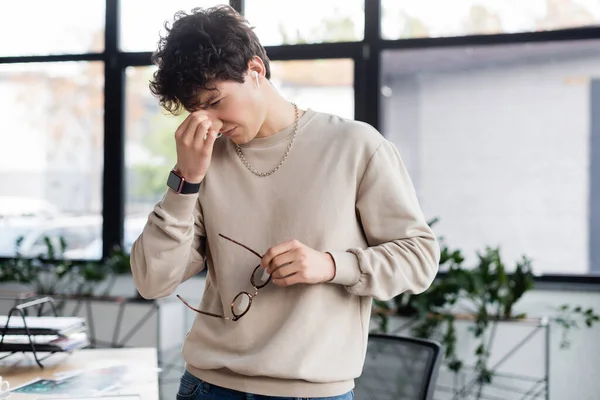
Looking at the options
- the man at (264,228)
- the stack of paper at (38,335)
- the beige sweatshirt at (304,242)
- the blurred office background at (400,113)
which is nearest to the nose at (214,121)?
the man at (264,228)

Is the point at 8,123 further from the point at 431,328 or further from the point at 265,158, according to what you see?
the point at 265,158

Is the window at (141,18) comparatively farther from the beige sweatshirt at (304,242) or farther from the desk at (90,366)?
the beige sweatshirt at (304,242)

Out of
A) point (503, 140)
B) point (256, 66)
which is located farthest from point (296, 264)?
point (503, 140)

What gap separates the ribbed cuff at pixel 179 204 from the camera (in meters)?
1.31

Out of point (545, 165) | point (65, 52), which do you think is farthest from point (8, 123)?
point (545, 165)

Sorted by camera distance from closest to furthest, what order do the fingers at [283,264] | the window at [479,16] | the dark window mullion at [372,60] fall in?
1. the fingers at [283,264]
2. the window at [479,16]
3. the dark window mullion at [372,60]

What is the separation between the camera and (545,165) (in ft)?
12.5

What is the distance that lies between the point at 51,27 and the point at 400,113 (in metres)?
2.27

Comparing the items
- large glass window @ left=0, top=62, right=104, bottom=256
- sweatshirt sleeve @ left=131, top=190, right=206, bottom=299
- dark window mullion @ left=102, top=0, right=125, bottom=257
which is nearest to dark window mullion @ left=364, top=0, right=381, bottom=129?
dark window mullion @ left=102, top=0, right=125, bottom=257

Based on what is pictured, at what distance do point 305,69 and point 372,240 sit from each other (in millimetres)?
2924

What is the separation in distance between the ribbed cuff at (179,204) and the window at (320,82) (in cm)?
281

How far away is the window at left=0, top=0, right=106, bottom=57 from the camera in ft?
14.8

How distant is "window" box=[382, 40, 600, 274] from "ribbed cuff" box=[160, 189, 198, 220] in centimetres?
282

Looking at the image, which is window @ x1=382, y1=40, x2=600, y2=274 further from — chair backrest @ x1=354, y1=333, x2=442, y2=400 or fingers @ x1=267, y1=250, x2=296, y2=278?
fingers @ x1=267, y1=250, x2=296, y2=278
